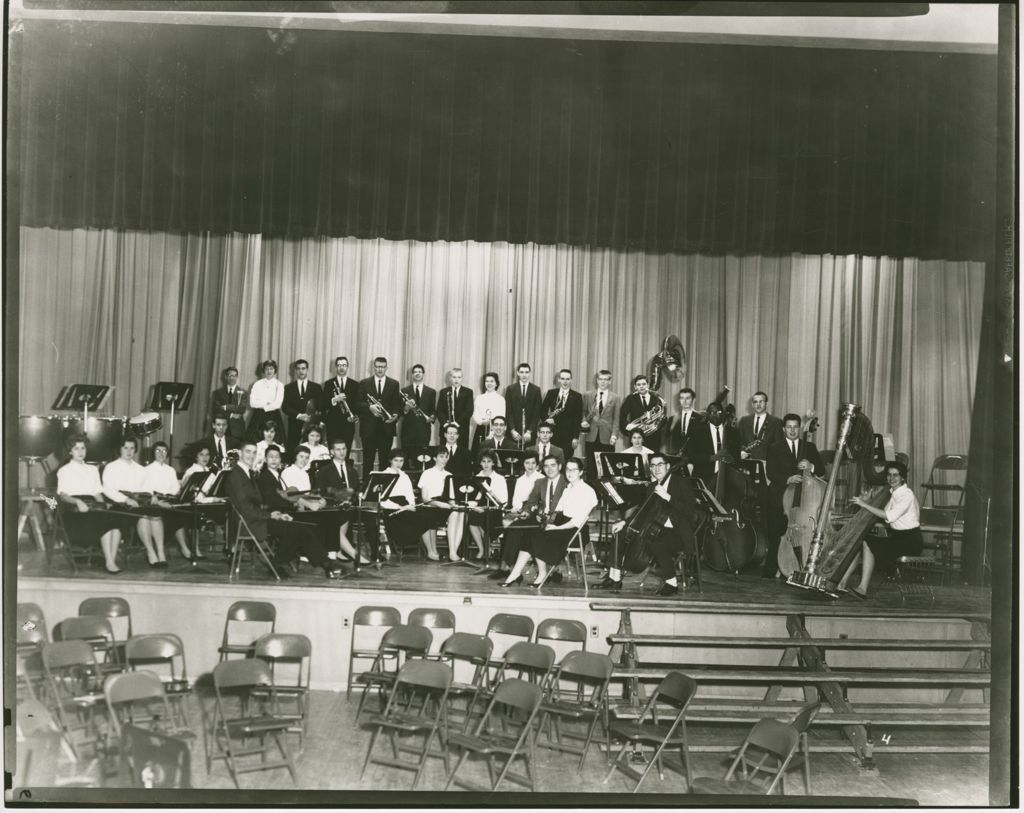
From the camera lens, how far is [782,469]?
9484mm

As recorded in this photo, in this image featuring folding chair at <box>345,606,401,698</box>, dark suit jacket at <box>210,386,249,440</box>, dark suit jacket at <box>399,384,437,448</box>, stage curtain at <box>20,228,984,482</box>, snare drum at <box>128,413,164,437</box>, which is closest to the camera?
folding chair at <box>345,606,401,698</box>

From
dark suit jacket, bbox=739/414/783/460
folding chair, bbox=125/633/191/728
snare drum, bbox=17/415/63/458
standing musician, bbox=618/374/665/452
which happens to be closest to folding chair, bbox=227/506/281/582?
folding chair, bbox=125/633/191/728

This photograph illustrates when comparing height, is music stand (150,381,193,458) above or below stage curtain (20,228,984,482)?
below

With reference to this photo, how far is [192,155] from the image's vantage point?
980cm

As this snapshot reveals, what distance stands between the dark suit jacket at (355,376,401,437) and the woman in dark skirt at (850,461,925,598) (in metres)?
4.86

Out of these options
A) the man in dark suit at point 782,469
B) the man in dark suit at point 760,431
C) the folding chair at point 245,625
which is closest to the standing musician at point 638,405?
the man in dark suit at point 760,431

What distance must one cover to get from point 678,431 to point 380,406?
3.20 metres

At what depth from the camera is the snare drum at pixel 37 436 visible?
22.0 feet

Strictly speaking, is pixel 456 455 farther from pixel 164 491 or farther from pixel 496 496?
pixel 164 491

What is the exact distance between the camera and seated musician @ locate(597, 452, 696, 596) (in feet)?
28.1

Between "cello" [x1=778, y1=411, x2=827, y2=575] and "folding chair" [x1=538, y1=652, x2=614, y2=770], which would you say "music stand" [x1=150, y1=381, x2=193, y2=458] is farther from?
"cello" [x1=778, y1=411, x2=827, y2=575]

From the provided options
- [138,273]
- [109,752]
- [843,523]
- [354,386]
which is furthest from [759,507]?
[138,273]

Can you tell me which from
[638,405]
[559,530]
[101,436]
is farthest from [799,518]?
[101,436]

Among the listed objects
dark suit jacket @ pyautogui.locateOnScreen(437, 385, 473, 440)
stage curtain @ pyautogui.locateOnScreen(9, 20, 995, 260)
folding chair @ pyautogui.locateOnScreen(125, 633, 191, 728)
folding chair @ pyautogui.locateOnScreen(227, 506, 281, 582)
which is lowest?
folding chair @ pyautogui.locateOnScreen(125, 633, 191, 728)
